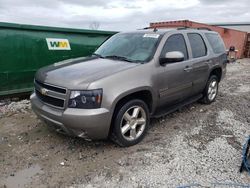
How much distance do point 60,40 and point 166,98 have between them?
12.0 ft

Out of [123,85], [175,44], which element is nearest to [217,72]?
[175,44]

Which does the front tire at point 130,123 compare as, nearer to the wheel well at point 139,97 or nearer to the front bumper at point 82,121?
the wheel well at point 139,97

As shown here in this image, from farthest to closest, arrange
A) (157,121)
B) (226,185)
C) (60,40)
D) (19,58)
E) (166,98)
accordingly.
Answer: (60,40), (19,58), (157,121), (166,98), (226,185)

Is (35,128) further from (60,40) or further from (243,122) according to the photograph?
(243,122)

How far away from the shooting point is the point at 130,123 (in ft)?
12.6

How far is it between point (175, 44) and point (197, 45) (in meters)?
0.88

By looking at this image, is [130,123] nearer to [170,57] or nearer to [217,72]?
[170,57]

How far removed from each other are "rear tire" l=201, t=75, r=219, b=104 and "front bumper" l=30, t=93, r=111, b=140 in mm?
3189

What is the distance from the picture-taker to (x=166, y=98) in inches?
170

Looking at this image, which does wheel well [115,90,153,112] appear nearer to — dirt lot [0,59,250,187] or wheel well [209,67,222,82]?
dirt lot [0,59,250,187]

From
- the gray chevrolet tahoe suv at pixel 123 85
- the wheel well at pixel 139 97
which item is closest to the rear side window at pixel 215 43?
the gray chevrolet tahoe suv at pixel 123 85

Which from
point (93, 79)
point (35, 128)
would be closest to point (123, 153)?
point (93, 79)

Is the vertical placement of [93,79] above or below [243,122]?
above

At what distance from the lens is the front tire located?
362cm
